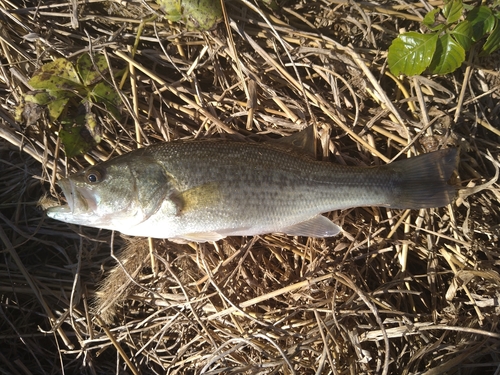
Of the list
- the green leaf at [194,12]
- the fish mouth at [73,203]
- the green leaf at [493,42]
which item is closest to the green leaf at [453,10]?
the green leaf at [493,42]

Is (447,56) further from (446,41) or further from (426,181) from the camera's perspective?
(426,181)

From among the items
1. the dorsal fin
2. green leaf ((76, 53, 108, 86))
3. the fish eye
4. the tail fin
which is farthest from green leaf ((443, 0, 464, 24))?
the fish eye

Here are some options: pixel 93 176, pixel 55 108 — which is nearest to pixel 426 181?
pixel 93 176

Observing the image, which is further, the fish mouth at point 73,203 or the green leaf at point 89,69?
→ the green leaf at point 89,69

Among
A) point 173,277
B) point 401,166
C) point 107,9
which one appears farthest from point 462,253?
point 107,9

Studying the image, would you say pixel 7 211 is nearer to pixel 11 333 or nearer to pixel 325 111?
pixel 11 333

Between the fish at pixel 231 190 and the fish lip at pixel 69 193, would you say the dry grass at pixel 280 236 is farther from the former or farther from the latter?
the fish lip at pixel 69 193

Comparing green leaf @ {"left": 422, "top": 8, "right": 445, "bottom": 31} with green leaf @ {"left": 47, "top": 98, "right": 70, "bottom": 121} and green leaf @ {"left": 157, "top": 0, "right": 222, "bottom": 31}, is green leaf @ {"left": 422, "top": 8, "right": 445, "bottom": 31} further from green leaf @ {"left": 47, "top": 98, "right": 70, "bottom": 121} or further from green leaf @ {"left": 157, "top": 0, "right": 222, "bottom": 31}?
green leaf @ {"left": 47, "top": 98, "right": 70, "bottom": 121}
